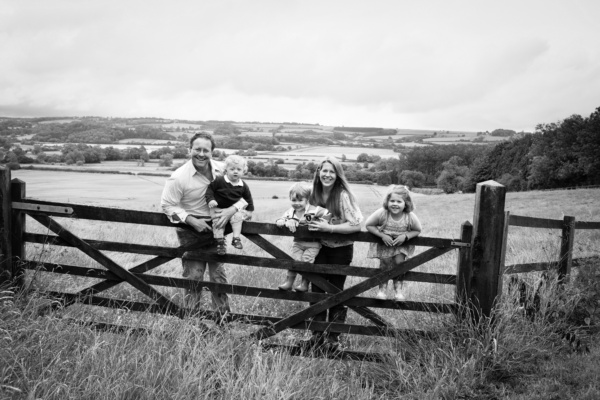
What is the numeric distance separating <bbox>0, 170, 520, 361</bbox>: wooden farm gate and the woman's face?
2.06 ft

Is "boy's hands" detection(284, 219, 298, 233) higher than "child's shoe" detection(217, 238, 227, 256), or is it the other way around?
"boy's hands" detection(284, 219, 298, 233)

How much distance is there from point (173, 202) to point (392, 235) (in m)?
2.35

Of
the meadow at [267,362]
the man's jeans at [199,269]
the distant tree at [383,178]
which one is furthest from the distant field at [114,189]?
the meadow at [267,362]

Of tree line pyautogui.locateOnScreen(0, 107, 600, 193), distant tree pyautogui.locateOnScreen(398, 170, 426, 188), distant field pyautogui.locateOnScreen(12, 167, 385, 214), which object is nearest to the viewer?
distant field pyautogui.locateOnScreen(12, 167, 385, 214)

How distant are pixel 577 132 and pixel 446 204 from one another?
38.9 metres

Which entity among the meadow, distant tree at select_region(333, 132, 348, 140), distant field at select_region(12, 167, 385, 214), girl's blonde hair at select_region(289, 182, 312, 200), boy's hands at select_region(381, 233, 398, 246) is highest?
distant tree at select_region(333, 132, 348, 140)

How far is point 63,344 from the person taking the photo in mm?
3502

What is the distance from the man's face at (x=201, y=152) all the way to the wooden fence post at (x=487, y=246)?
288cm

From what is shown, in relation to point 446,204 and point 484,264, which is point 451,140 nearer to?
point 446,204

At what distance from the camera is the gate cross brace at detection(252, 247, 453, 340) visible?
4.36 meters

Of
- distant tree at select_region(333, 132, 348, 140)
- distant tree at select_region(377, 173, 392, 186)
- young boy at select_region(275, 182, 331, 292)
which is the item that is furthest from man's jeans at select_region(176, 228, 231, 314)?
distant tree at select_region(333, 132, 348, 140)

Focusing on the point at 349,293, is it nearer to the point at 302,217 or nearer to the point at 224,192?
the point at 302,217

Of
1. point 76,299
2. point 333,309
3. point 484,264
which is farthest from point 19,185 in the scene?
point 484,264

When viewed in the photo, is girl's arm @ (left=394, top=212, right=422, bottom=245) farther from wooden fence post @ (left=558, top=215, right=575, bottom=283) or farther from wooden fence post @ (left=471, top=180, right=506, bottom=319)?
wooden fence post @ (left=558, top=215, right=575, bottom=283)
